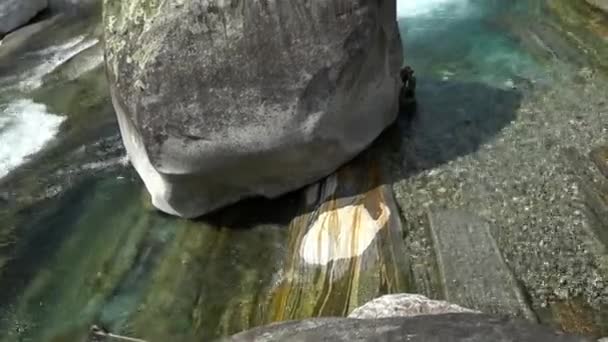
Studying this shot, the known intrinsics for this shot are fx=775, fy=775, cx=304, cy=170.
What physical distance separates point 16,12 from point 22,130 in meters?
3.99

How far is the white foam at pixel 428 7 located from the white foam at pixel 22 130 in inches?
192

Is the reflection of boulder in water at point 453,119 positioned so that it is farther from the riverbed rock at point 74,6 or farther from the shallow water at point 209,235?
the riverbed rock at point 74,6

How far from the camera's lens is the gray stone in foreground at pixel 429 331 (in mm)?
3689

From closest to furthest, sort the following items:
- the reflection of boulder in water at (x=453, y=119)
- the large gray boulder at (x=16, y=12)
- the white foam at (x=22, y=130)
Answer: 1. the reflection of boulder in water at (x=453, y=119)
2. the white foam at (x=22, y=130)
3. the large gray boulder at (x=16, y=12)

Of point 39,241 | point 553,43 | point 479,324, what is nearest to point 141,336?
point 39,241

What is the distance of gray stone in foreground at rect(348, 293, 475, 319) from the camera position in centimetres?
473

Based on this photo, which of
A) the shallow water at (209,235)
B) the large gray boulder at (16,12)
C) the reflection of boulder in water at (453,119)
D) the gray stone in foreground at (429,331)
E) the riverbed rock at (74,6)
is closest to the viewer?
the gray stone in foreground at (429,331)

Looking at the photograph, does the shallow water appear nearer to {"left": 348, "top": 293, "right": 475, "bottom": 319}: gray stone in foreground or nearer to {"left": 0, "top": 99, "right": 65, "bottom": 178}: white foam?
{"left": 0, "top": 99, "right": 65, "bottom": 178}: white foam

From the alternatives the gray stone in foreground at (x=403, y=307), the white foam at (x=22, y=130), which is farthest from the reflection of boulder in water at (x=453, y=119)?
the white foam at (x=22, y=130)

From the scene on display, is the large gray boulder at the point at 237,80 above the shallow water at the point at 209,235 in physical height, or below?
above

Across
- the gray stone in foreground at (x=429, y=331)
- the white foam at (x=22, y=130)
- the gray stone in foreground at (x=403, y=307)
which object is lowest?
the white foam at (x=22, y=130)

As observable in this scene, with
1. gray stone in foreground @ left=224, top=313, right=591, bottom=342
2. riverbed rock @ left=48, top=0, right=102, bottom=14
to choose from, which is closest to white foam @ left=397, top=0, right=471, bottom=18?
riverbed rock @ left=48, top=0, right=102, bottom=14

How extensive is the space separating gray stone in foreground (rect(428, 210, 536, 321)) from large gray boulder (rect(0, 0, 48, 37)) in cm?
850

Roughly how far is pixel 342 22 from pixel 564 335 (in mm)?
3200
